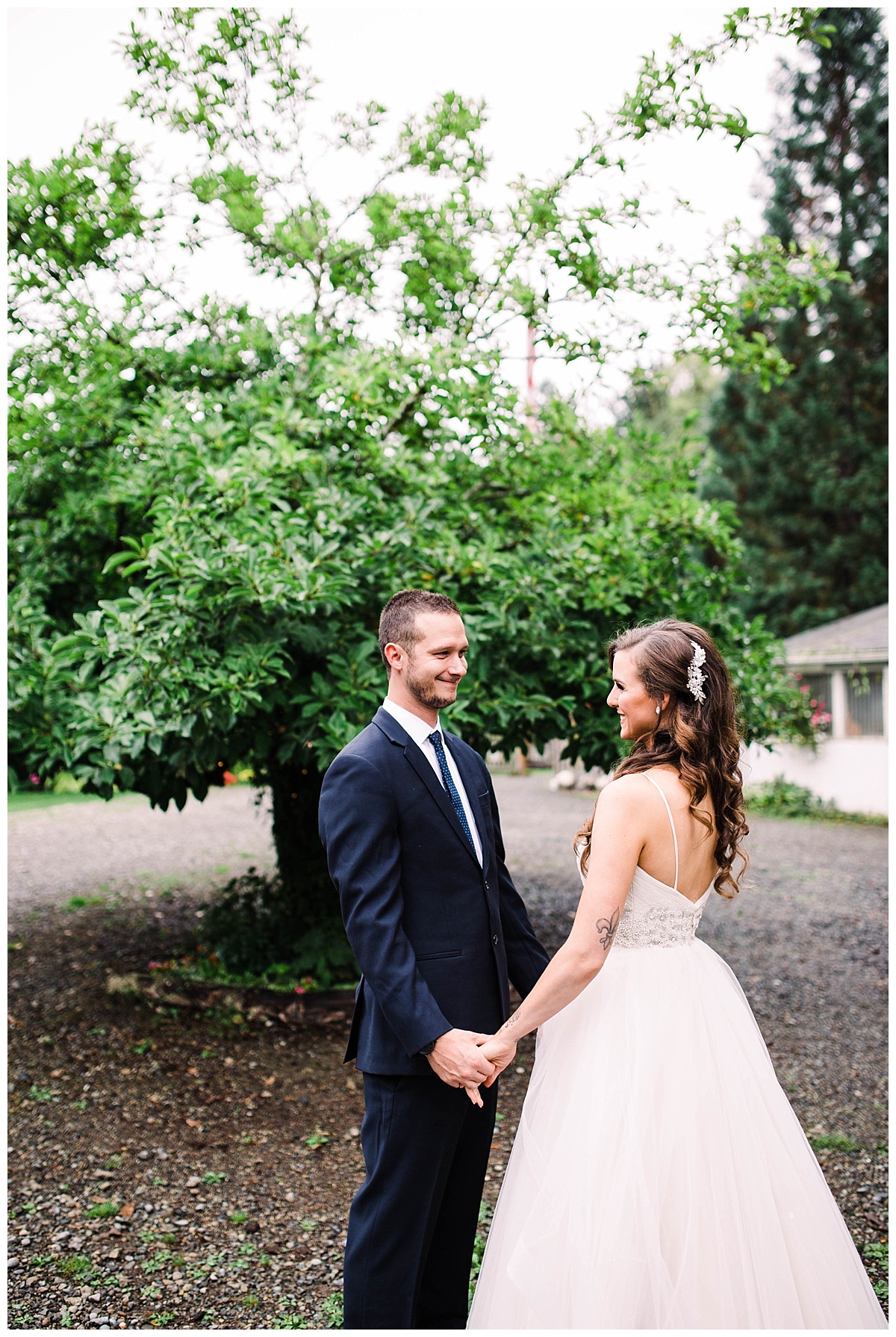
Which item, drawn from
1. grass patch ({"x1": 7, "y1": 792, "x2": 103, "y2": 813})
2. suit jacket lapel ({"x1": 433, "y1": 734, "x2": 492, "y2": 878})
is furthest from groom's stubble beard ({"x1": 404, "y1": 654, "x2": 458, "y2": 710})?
grass patch ({"x1": 7, "y1": 792, "x2": 103, "y2": 813})

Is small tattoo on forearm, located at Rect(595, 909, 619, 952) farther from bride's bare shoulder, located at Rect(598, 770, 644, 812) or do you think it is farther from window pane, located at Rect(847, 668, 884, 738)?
window pane, located at Rect(847, 668, 884, 738)

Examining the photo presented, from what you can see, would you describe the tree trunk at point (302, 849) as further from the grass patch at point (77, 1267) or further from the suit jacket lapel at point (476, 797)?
the suit jacket lapel at point (476, 797)

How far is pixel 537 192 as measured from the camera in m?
5.11

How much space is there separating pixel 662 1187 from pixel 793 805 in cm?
1510

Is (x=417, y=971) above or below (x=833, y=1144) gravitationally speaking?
above

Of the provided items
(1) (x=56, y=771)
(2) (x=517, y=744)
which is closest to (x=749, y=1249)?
(2) (x=517, y=744)

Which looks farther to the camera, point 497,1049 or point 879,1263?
point 879,1263

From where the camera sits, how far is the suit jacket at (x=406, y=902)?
2.28m

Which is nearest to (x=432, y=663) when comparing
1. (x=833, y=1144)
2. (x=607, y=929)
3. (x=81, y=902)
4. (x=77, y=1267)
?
(x=607, y=929)

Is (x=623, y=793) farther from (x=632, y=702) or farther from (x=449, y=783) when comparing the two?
(x=449, y=783)

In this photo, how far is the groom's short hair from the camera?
249cm

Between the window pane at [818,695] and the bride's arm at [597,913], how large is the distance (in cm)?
1528

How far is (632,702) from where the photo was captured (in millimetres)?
2504

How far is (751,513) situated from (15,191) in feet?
68.3
